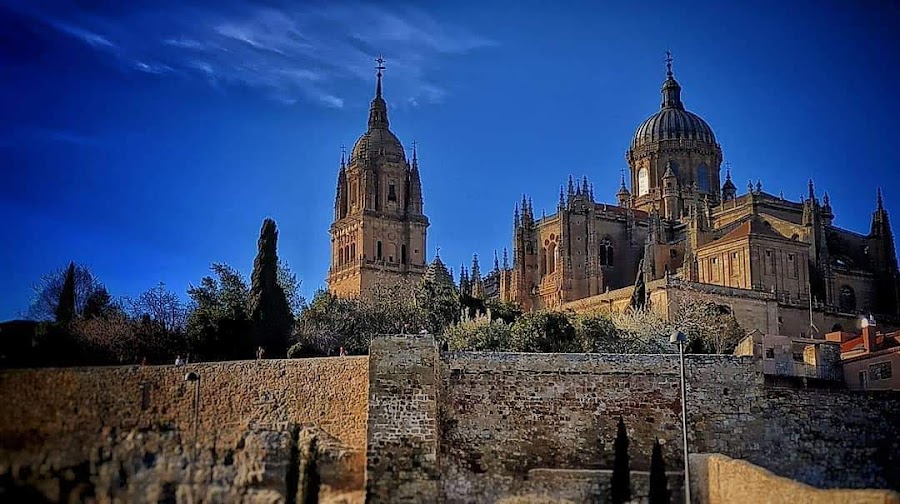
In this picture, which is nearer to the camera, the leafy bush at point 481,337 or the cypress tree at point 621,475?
the cypress tree at point 621,475

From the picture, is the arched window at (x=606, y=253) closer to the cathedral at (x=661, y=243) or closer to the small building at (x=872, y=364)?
the cathedral at (x=661, y=243)

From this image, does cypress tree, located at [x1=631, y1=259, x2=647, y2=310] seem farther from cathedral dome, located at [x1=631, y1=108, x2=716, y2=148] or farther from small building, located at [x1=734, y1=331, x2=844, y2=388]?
cathedral dome, located at [x1=631, y1=108, x2=716, y2=148]

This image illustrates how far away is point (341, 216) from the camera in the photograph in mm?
65500

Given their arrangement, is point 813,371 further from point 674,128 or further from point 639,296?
point 674,128

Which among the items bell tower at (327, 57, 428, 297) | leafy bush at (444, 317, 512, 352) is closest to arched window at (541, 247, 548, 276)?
bell tower at (327, 57, 428, 297)

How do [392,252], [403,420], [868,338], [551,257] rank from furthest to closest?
[392,252] → [551,257] → [868,338] → [403,420]

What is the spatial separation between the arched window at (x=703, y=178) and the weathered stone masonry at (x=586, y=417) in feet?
121

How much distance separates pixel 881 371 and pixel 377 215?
34870mm

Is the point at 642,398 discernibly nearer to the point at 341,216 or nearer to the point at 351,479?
the point at 351,479

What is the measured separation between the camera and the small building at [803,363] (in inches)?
1261

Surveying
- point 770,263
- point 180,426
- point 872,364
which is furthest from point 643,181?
point 180,426

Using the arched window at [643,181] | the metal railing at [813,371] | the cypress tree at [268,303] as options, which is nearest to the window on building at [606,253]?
the arched window at [643,181]

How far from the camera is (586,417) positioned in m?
25.5

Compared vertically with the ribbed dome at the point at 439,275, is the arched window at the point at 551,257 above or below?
above
